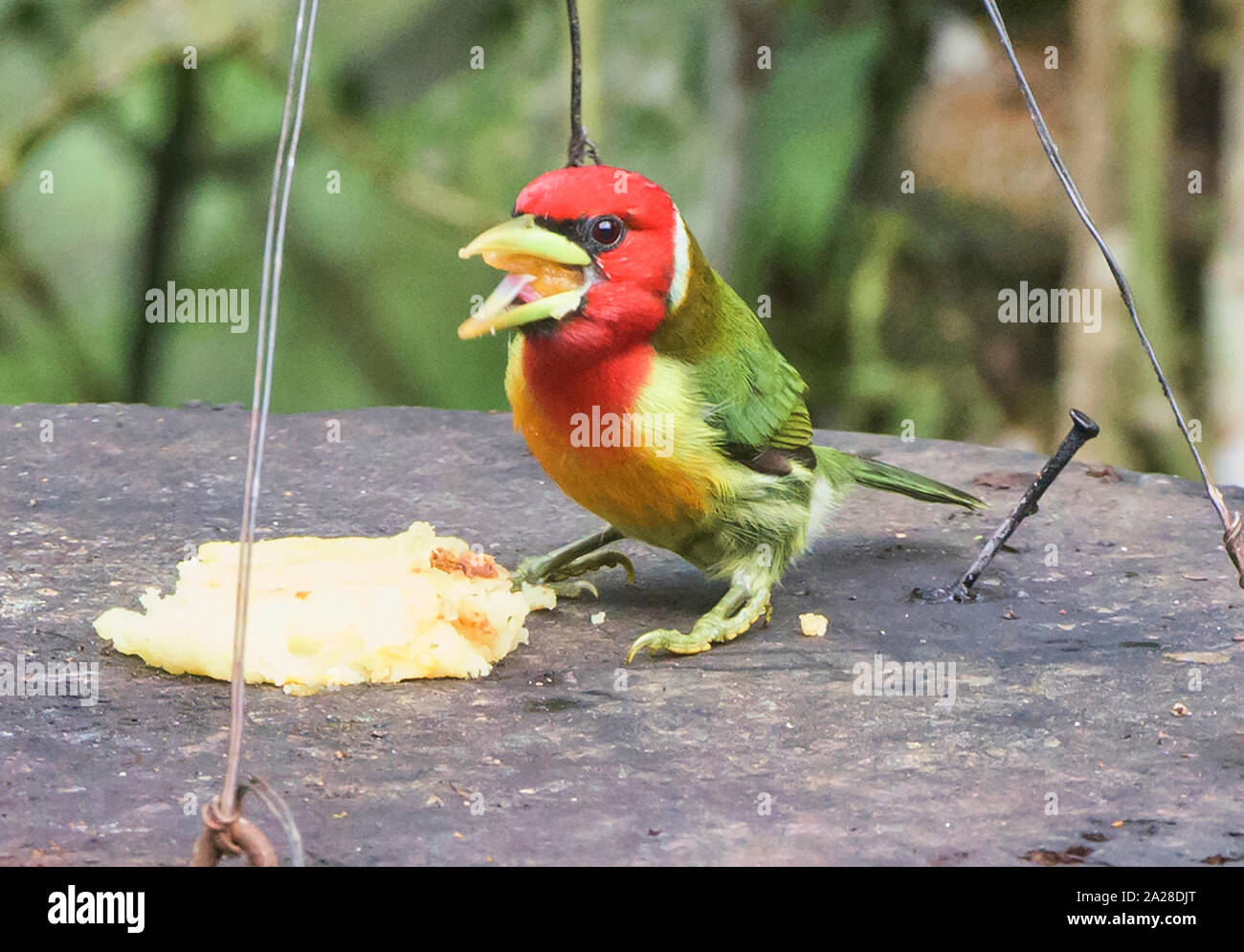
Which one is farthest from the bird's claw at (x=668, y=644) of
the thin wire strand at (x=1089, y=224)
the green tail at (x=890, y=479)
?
the thin wire strand at (x=1089, y=224)

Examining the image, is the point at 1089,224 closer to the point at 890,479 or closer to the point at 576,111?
the point at 890,479

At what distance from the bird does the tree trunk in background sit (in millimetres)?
3317

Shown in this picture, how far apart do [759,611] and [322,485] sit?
123 cm

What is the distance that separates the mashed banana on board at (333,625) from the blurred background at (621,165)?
3.89 metres

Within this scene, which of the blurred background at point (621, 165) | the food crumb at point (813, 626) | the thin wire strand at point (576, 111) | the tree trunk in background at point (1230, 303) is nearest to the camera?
the food crumb at point (813, 626)

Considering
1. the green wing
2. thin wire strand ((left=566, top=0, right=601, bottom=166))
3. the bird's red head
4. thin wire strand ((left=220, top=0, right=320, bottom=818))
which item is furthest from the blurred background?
thin wire strand ((left=220, top=0, right=320, bottom=818))

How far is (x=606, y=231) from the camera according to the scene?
280 cm

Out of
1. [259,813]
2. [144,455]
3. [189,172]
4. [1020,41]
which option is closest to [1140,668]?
[259,813]

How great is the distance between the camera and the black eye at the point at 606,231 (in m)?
2.79

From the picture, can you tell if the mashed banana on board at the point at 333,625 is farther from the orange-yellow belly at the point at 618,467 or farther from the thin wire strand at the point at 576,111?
the thin wire strand at the point at 576,111

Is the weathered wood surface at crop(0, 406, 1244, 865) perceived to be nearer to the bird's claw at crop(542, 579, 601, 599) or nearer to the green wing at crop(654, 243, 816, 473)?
the bird's claw at crop(542, 579, 601, 599)

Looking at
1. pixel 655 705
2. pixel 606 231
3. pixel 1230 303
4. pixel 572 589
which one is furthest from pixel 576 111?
pixel 1230 303

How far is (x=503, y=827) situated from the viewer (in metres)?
2.18

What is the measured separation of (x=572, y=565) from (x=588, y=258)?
82 cm
